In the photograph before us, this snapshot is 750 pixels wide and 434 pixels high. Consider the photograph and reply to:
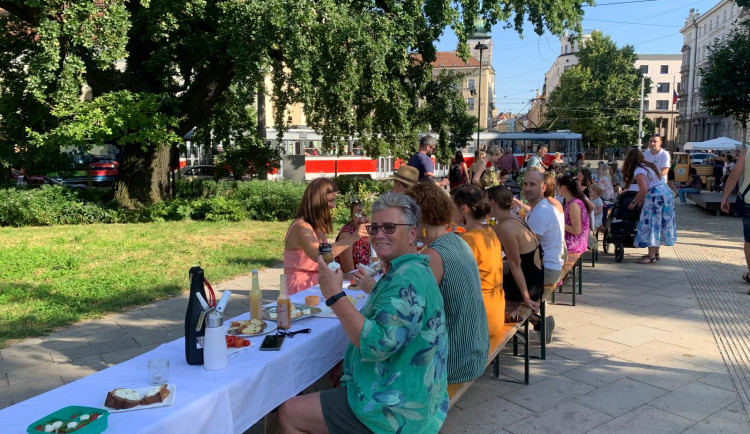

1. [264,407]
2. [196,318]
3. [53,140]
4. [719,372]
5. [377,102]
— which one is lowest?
[719,372]

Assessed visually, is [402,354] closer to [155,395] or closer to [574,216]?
[155,395]

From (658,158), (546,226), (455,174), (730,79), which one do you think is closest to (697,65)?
(730,79)

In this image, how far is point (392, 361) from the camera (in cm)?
221

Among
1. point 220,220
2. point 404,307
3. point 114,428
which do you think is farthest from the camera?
point 220,220

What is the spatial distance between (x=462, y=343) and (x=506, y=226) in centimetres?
151

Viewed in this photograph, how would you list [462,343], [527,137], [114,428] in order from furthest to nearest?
[527,137], [462,343], [114,428]

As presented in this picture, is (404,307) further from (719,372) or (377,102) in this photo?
(377,102)

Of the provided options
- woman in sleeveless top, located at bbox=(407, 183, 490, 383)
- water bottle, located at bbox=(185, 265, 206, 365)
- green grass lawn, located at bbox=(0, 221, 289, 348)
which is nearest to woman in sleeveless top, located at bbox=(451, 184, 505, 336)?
woman in sleeveless top, located at bbox=(407, 183, 490, 383)

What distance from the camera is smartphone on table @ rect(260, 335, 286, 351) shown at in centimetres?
272

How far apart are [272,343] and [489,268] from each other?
5.10 feet

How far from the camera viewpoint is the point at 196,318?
2.45m

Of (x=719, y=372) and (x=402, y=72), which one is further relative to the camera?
(x=402, y=72)

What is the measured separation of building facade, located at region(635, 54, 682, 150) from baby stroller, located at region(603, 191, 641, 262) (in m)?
88.4

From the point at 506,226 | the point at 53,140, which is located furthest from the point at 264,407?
the point at 53,140
